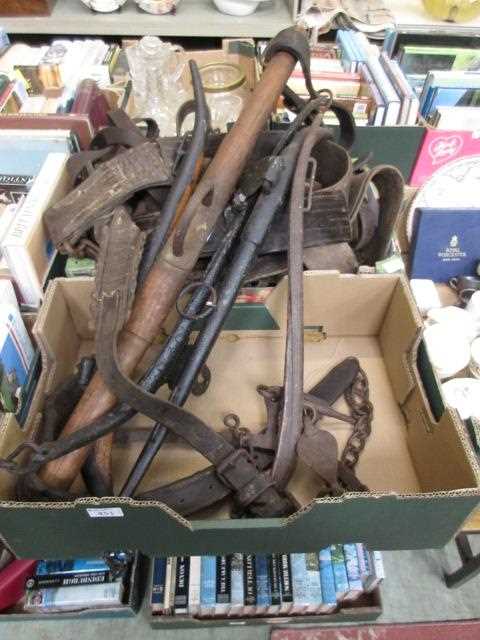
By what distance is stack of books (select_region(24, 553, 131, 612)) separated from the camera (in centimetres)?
80

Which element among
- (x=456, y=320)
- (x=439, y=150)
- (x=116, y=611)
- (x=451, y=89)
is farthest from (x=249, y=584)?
(x=451, y=89)

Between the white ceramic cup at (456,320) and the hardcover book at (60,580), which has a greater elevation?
the white ceramic cup at (456,320)

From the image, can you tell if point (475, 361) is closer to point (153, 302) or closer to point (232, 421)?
point (232, 421)

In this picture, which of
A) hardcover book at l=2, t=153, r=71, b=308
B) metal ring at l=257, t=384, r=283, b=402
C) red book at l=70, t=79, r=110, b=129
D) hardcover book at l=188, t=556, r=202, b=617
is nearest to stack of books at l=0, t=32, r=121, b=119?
red book at l=70, t=79, r=110, b=129

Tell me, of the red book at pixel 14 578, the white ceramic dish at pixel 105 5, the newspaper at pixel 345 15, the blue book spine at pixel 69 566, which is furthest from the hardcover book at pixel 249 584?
the white ceramic dish at pixel 105 5

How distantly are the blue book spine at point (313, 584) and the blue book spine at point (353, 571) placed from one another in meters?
0.05

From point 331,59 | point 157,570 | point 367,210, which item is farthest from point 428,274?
point 157,570

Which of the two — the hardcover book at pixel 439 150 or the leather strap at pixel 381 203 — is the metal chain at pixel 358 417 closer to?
the leather strap at pixel 381 203

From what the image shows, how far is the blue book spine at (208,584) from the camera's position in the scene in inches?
31.6

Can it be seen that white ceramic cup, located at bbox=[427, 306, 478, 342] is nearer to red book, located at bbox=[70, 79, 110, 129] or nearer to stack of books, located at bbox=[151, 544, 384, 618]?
stack of books, located at bbox=[151, 544, 384, 618]

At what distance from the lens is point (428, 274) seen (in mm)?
1081

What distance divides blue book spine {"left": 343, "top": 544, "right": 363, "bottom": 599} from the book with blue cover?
59 centimetres

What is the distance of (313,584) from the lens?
82cm

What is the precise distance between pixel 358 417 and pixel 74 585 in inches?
21.8
